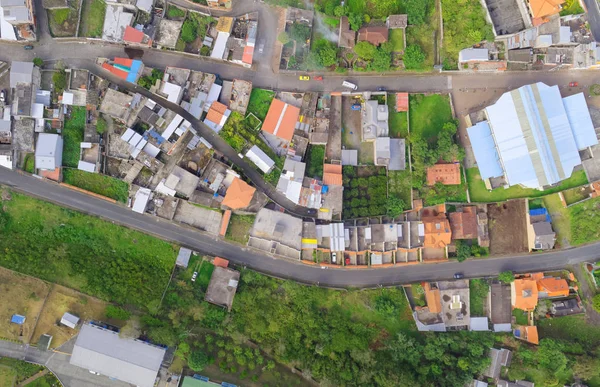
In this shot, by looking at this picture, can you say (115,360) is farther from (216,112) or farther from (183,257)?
(216,112)

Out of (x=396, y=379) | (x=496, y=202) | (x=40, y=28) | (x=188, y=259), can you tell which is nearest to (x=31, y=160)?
(x=40, y=28)

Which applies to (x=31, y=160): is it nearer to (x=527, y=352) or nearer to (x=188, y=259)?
(x=188, y=259)

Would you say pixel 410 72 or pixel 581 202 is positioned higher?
pixel 410 72

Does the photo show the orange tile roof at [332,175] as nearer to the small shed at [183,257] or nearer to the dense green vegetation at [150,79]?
the small shed at [183,257]

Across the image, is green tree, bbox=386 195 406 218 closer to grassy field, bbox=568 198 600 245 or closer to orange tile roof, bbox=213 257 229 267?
orange tile roof, bbox=213 257 229 267

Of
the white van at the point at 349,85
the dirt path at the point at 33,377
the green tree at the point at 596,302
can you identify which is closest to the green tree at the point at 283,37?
the white van at the point at 349,85

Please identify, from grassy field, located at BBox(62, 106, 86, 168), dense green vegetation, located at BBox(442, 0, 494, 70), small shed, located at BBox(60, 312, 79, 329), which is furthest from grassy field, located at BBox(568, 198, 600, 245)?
small shed, located at BBox(60, 312, 79, 329)

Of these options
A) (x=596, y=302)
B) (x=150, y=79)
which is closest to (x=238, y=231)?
(x=150, y=79)
